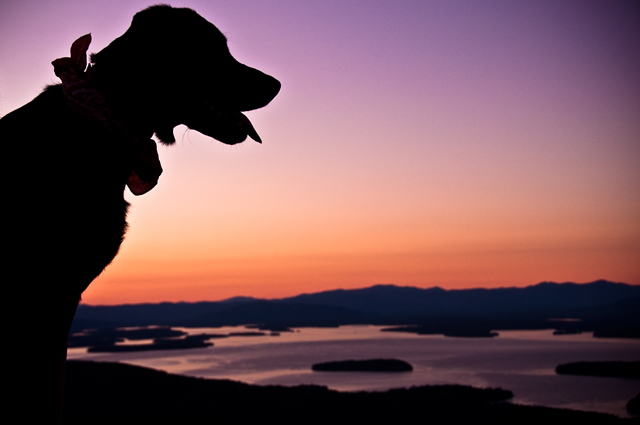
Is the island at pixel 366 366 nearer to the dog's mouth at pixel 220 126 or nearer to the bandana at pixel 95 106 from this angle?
the dog's mouth at pixel 220 126

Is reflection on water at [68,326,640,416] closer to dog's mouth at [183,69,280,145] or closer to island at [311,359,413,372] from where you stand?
island at [311,359,413,372]

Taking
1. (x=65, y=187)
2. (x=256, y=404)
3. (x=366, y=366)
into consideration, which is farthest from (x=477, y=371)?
(x=65, y=187)

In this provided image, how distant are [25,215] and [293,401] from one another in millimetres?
25945

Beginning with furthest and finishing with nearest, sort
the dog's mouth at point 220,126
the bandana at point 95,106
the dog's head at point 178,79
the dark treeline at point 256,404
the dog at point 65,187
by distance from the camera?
the dark treeline at point 256,404 < the dog's mouth at point 220,126 < the dog's head at point 178,79 < the bandana at point 95,106 < the dog at point 65,187

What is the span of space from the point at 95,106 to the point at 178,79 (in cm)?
64

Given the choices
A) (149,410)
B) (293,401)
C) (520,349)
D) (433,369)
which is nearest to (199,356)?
(433,369)

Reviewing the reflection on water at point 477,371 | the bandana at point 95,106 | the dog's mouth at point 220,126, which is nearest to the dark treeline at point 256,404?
the reflection on water at point 477,371

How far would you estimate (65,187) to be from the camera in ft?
7.14

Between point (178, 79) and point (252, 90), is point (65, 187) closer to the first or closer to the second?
point (178, 79)

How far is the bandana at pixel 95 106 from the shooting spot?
87.9 inches

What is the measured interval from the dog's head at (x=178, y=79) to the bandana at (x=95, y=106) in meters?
0.16

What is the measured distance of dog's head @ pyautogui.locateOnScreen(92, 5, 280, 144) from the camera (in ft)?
8.47

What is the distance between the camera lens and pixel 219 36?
3.18 m

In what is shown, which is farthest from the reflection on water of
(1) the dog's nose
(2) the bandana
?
(2) the bandana
